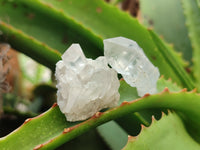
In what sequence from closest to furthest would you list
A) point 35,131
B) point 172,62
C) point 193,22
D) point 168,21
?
1. point 35,131
2. point 172,62
3. point 193,22
4. point 168,21

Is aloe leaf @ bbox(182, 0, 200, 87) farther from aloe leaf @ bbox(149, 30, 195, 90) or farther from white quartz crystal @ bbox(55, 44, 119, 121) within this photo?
white quartz crystal @ bbox(55, 44, 119, 121)

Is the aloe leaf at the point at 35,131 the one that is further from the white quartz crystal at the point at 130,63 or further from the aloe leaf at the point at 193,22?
the aloe leaf at the point at 193,22

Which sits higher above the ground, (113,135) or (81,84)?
(81,84)

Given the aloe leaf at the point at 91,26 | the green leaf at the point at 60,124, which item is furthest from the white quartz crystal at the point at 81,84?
the aloe leaf at the point at 91,26

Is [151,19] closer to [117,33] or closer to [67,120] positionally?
[117,33]

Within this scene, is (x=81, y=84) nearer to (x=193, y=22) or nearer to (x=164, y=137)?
(x=164, y=137)

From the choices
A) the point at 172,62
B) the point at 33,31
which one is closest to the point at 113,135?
the point at 172,62

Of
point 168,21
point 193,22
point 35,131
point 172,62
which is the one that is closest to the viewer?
point 35,131
